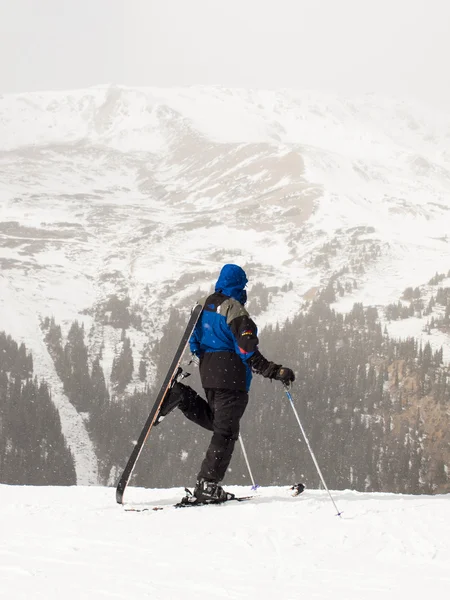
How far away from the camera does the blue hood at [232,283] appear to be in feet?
24.2

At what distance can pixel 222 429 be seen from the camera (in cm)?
730

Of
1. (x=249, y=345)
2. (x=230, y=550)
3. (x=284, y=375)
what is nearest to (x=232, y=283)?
(x=249, y=345)

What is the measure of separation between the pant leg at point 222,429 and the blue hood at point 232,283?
1236mm

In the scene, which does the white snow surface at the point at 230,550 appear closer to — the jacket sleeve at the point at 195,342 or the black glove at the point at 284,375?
the black glove at the point at 284,375

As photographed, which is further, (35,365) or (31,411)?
(35,365)

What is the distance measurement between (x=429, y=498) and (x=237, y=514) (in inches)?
109

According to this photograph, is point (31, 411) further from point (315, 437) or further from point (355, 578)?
point (355, 578)

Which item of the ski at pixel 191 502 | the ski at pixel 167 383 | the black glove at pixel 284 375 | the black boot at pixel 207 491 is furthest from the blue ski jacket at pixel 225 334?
the ski at pixel 191 502

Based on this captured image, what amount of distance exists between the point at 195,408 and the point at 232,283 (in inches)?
68.7

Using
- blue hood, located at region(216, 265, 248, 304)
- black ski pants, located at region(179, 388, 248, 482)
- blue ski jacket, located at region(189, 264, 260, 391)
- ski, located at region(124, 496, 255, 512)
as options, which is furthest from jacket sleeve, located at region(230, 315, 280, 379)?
ski, located at region(124, 496, 255, 512)

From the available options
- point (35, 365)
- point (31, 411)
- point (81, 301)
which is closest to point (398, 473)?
point (31, 411)

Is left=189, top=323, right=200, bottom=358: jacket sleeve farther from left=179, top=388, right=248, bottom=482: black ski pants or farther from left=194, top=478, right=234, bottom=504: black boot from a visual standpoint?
left=194, top=478, right=234, bottom=504: black boot

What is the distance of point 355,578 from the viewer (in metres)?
4.36

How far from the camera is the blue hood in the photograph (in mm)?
7383
